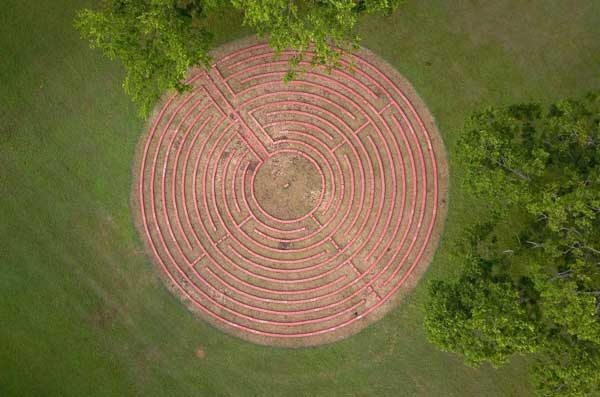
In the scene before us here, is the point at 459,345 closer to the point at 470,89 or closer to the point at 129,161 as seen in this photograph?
the point at 470,89

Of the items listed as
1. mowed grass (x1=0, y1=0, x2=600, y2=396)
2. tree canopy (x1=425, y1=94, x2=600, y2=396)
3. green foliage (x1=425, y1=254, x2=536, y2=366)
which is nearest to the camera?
tree canopy (x1=425, y1=94, x2=600, y2=396)

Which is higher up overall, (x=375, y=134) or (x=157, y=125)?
(x=157, y=125)

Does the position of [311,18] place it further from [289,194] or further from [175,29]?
[289,194]

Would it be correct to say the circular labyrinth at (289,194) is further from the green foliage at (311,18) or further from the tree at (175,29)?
the green foliage at (311,18)

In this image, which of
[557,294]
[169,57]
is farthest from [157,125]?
[557,294]

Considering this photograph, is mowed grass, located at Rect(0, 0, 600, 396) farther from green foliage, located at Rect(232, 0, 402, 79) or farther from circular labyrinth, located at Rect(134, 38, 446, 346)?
green foliage, located at Rect(232, 0, 402, 79)

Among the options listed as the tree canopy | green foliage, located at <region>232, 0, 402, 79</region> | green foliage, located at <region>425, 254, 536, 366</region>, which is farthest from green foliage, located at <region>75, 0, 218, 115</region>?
green foliage, located at <region>425, 254, 536, 366</region>

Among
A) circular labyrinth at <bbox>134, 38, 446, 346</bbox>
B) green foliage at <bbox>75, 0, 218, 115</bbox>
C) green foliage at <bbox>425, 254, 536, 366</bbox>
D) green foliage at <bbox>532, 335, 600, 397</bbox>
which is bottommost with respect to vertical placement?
green foliage at <bbox>532, 335, 600, 397</bbox>

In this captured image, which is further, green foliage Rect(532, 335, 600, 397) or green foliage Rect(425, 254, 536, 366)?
green foliage Rect(425, 254, 536, 366)
